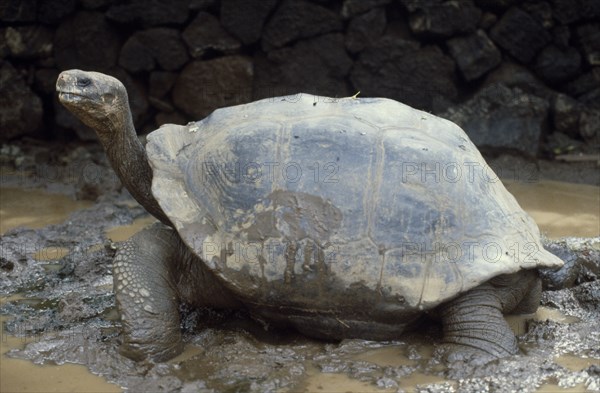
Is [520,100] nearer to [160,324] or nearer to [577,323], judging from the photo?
[577,323]

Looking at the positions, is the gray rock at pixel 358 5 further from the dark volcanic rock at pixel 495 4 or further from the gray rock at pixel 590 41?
the gray rock at pixel 590 41

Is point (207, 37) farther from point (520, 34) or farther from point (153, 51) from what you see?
point (520, 34)

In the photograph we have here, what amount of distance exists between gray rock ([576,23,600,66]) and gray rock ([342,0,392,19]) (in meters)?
2.33

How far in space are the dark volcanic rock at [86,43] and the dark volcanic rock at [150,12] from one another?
231mm

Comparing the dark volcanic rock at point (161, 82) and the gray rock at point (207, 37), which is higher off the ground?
the gray rock at point (207, 37)

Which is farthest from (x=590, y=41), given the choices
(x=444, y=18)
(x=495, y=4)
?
(x=444, y=18)

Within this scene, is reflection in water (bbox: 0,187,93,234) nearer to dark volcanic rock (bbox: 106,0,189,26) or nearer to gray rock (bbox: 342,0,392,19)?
dark volcanic rock (bbox: 106,0,189,26)

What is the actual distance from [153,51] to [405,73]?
3041 mm

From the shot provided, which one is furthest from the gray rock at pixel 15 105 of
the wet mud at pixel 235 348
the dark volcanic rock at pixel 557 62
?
the dark volcanic rock at pixel 557 62

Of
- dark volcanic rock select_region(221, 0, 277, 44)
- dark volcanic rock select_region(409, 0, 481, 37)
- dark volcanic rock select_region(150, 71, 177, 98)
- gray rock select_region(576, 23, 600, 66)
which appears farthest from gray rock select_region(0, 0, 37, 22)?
gray rock select_region(576, 23, 600, 66)

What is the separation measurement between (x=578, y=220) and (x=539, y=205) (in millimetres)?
545

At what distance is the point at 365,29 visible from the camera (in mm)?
7988

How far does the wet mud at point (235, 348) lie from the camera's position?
3504 mm

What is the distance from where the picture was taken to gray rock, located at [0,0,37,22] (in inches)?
322
